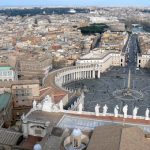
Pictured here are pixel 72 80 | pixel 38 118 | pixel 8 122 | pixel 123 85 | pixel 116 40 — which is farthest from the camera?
pixel 116 40

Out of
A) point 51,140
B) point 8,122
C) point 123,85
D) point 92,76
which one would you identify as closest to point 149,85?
point 123,85

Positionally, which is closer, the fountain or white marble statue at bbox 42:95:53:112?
white marble statue at bbox 42:95:53:112

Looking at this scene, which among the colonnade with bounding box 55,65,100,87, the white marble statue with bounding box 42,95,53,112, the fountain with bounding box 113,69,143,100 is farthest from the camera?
the colonnade with bounding box 55,65,100,87

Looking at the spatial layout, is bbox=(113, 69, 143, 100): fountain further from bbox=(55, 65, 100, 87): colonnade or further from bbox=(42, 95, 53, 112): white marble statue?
bbox=(42, 95, 53, 112): white marble statue

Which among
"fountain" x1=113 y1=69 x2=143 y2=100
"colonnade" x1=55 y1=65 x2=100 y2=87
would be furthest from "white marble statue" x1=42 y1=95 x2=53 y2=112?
"colonnade" x1=55 y1=65 x2=100 y2=87

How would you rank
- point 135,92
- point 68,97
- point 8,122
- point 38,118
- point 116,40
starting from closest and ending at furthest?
point 38,118
point 8,122
point 68,97
point 135,92
point 116,40

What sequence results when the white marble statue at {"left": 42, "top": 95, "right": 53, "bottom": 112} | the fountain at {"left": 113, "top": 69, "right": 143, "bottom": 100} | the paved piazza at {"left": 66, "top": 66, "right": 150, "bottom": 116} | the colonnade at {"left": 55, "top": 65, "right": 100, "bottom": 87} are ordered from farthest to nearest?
the colonnade at {"left": 55, "top": 65, "right": 100, "bottom": 87}
the fountain at {"left": 113, "top": 69, "right": 143, "bottom": 100}
the paved piazza at {"left": 66, "top": 66, "right": 150, "bottom": 116}
the white marble statue at {"left": 42, "top": 95, "right": 53, "bottom": 112}

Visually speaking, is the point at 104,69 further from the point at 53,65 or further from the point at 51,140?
the point at 51,140

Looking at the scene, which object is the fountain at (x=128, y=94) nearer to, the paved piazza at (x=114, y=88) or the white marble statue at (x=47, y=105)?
the paved piazza at (x=114, y=88)

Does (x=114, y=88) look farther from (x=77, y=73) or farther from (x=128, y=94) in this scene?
(x=77, y=73)
